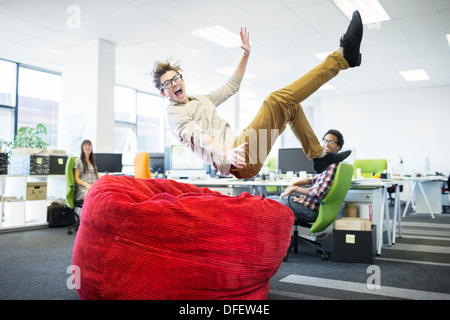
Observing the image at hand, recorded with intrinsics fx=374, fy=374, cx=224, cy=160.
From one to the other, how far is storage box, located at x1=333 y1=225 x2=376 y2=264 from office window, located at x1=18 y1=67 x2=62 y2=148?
7244 millimetres

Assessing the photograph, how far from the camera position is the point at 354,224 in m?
3.49

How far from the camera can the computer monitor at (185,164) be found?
5.45m

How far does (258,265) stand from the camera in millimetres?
1869

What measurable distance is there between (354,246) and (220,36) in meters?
4.52

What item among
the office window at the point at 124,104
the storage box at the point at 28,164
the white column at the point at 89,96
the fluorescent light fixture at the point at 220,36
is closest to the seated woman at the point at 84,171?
the storage box at the point at 28,164

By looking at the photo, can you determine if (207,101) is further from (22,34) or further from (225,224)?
(22,34)

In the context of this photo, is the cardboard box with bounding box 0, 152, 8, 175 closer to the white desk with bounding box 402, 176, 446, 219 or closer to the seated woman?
the seated woman

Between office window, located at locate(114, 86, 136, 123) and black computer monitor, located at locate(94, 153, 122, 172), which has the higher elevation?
office window, located at locate(114, 86, 136, 123)

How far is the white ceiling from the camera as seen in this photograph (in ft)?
17.4

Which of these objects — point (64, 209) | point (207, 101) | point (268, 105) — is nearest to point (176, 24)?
point (64, 209)

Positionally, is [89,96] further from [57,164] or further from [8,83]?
[8,83]

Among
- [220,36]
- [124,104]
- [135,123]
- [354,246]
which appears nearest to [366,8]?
[220,36]

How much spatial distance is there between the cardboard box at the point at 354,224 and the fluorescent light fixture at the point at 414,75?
6.39 meters

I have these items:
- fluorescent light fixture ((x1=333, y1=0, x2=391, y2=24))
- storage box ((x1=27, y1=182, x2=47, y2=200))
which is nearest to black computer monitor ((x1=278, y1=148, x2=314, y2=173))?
fluorescent light fixture ((x1=333, y1=0, x2=391, y2=24))
